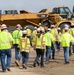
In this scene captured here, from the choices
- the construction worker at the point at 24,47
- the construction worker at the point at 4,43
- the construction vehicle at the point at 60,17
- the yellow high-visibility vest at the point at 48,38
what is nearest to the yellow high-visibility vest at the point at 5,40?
the construction worker at the point at 4,43

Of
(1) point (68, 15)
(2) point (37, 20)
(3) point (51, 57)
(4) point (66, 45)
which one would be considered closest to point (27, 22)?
(2) point (37, 20)

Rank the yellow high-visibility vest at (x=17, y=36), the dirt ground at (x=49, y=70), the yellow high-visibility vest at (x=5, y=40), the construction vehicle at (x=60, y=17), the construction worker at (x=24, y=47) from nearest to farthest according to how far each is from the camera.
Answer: the yellow high-visibility vest at (x=5, y=40), the dirt ground at (x=49, y=70), the construction worker at (x=24, y=47), the yellow high-visibility vest at (x=17, y=36), the construction vehicle at (x=60, y=17)

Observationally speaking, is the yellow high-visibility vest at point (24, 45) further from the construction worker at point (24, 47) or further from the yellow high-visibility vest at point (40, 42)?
the yellow high-visibility vest at point (40, 42)

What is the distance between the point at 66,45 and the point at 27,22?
23974mm

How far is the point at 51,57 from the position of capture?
1006 inches

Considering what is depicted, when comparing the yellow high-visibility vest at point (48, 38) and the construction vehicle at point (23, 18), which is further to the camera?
the construction vehicle at point (23, 18)

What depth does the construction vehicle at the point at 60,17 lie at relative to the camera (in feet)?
148

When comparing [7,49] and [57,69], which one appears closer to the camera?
[7,49]

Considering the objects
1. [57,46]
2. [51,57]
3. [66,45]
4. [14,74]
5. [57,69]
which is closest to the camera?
[14,74]

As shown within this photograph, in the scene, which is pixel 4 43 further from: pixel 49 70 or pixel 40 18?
pixel 40 18

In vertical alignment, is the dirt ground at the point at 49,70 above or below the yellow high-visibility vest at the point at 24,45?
below

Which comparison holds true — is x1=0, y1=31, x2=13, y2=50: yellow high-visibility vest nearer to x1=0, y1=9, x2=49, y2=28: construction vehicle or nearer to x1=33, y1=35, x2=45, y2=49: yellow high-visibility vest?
x1=33, y1=35, x2=45, y2=49: yellow high-visibility vest

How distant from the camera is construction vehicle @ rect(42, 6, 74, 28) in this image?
45162 millimetres

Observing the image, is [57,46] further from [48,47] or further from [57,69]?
[57,69]
